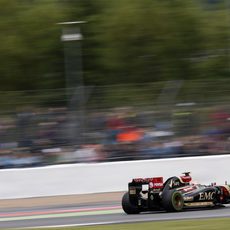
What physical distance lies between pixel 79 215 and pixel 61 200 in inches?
104

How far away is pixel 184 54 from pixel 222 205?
55.2 feet

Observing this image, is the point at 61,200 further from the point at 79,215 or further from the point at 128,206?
the point at 128,206

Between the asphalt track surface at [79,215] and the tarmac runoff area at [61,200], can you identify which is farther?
the tarmac runoff area at [61,200]

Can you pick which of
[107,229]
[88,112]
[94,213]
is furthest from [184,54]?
[107,229]

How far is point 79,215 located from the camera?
419 inches

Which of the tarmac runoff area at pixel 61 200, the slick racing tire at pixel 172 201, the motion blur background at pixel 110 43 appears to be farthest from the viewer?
the motion blur background at pixel 110 43

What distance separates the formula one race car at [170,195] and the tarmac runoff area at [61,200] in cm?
275

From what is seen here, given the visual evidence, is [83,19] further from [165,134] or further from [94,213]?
[94,213]

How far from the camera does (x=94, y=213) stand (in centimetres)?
1088

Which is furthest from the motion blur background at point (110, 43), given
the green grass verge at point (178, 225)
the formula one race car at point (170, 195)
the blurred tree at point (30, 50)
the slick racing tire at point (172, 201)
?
the green grass verge at point (178, 225)

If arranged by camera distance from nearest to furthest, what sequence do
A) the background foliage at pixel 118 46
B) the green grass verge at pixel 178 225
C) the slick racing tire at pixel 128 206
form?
the green grass verge at pixel 178 225 → the slick racing tire at pixel 128 206 → the background foliage at pixel 118 46

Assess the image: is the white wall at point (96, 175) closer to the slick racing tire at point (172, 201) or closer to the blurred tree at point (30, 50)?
the slick racing tire at point (172, 201)

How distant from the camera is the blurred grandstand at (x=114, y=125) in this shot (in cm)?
1389

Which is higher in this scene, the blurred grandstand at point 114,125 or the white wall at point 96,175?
the blurred grandstand at point 114,125
